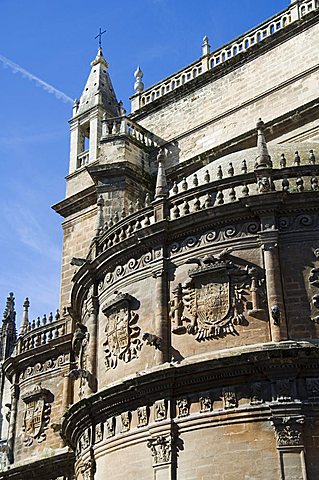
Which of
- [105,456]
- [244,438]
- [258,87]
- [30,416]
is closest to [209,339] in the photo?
[244,438]

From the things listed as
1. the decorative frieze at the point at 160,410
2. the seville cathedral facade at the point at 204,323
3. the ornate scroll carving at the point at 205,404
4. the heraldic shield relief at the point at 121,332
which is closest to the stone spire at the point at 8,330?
the seville cathedral facade at the point at 204,323

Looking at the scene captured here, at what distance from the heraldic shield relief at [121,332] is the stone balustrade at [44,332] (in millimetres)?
5257

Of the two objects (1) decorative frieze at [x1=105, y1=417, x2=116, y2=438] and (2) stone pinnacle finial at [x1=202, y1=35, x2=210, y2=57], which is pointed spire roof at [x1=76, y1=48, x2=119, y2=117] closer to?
(2) stone pinnacle finial at [x1=202, y1=35, x2=210, y2=57]

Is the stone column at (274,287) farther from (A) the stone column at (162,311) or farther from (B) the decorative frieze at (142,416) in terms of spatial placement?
(B) the decorative frieze at (142,416)

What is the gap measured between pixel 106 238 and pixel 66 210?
25.1 ft

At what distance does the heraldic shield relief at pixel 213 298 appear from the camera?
16.1 m

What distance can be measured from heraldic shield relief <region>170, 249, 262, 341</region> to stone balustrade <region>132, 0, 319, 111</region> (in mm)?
10730

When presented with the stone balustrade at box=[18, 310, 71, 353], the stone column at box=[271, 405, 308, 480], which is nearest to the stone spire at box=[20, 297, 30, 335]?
the stone balustrade at box=[18, 310, 71, 353]

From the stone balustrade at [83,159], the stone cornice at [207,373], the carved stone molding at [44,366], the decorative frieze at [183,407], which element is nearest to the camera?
the stone cornice at [207,373]

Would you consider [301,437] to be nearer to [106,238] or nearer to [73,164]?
[106,238]

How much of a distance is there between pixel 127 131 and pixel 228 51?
425 centimetres

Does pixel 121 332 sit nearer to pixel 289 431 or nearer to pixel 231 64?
pixel 289 431

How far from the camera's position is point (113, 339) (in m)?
18.0

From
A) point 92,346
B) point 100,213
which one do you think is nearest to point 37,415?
point 92,346
